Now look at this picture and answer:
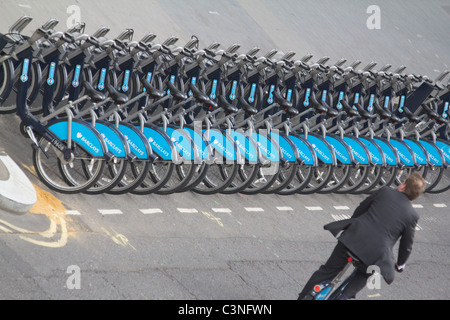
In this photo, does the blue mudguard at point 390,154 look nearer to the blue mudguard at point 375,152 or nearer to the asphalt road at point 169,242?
the blue mudguard at point 375,152

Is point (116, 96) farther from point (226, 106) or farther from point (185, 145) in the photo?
point (226, 106)

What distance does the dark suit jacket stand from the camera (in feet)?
22.5

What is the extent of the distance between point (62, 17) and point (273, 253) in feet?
20.6

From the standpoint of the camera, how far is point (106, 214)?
29.0 feet

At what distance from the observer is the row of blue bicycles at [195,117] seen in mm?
9000

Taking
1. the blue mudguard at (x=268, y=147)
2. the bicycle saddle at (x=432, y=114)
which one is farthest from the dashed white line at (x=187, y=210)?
the bicycle saddle at (x=432, y=114)

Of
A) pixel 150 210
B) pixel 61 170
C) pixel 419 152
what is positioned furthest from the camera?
pixel 419 152

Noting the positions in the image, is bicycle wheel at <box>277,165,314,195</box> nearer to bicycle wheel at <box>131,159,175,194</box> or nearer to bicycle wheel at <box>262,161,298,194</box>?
bicycle wheel at <box>262,161,298,194</box>

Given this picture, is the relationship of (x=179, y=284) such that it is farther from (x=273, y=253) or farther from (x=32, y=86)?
(x=32, y=86)

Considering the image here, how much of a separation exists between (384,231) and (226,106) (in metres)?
3.72

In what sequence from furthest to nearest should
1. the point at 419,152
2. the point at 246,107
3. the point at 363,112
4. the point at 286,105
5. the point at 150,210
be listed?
the point at 419,152 < the point at 363,112 < the point at 286,105 < the point at 246,107 < the point at 150,210

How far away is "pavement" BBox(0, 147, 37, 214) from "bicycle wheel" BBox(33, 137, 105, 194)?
31cm

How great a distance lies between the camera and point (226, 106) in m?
10.1

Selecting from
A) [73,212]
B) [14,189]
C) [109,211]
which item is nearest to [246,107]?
[109,211]
